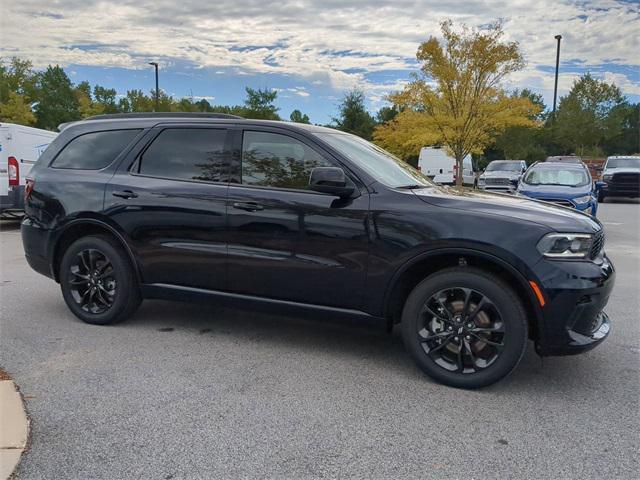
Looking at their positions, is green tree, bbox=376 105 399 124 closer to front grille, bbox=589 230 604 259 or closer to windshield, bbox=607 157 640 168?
windshield, bbox=607 157 640 168

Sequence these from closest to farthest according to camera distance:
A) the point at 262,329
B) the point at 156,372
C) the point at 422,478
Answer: the point at 422,478 < the point at 156,372 < the point at 262,329

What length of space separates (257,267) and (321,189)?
0.81 meters

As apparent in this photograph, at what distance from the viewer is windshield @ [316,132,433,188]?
Answer: 4.05 metres

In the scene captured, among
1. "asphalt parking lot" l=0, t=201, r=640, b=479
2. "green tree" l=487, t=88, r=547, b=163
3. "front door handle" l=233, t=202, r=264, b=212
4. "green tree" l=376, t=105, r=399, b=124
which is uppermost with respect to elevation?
"green tree" l=376, t=105, r=399, b=124

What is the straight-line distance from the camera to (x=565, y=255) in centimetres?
337

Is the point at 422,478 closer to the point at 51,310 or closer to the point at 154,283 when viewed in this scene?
the point at 154,283

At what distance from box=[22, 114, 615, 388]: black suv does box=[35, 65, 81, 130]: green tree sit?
53.0 meters

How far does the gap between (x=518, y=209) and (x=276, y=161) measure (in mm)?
1811

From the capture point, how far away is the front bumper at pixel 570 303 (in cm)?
331

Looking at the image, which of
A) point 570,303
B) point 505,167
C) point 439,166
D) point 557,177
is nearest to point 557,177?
point 557,177

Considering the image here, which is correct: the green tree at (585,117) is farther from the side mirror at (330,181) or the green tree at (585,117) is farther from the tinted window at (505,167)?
the side mirror at (330,181)

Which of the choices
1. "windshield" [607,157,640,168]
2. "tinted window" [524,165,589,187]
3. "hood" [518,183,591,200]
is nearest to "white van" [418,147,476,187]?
"windshield" [607,157,640,168]

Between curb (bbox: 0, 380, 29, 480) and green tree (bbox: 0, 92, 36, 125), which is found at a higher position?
green tree (bbox: 0, 92, 36, 125)

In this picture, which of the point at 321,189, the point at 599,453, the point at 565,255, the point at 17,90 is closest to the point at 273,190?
the point at 321,189
